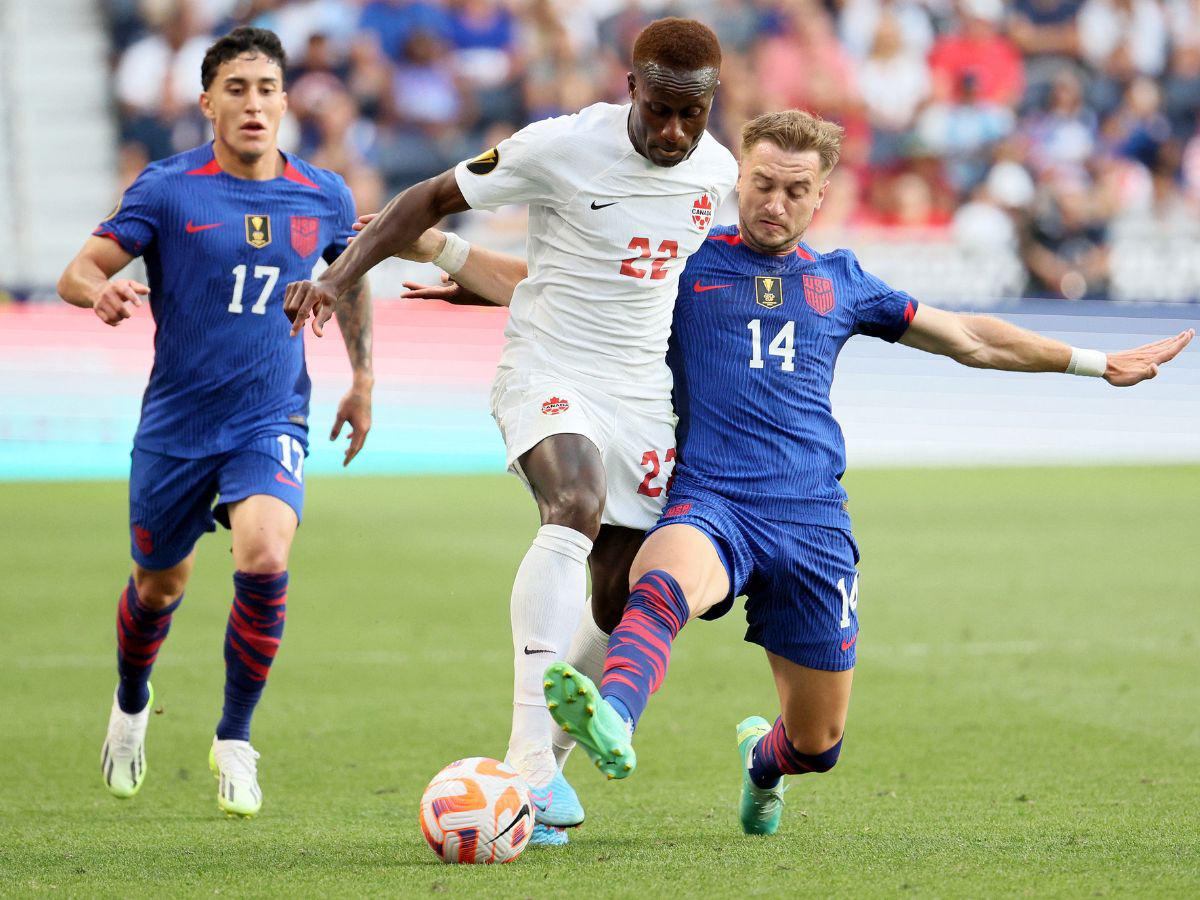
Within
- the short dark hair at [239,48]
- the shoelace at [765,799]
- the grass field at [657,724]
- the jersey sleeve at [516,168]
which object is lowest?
the grass field at [657,724]

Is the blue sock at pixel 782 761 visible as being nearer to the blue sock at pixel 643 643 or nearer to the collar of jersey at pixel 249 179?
the blue sock at pixel 643 643

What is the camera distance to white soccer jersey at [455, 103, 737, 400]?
4586 millimetres

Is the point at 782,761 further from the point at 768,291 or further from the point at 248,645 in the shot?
the point at 248,645

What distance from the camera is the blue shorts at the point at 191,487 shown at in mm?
5609

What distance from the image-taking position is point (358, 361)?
19.9 feet

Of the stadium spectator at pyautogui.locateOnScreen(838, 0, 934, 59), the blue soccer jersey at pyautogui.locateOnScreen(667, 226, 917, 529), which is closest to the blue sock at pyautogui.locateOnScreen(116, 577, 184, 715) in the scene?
the blue soccer jersey at pyautogui.locateOnScreen(667, 226, 917, 529)

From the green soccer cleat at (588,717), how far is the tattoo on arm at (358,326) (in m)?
2.55

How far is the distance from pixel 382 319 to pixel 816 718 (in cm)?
1156

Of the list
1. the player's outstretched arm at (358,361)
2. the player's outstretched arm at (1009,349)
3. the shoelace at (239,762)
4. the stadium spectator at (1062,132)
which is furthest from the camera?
the stadium spectator at (1062,132)

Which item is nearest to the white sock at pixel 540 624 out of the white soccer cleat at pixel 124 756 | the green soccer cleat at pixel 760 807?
the green soccer cleat at pixel 760 807

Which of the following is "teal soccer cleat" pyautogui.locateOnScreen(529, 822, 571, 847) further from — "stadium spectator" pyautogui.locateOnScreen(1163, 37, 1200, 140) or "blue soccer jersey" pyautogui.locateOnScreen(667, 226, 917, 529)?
"stadium spectator" pyautogui.locateOnScreen(1163, 37, 1200, 140)

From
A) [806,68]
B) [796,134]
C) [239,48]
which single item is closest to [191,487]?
[239,48]

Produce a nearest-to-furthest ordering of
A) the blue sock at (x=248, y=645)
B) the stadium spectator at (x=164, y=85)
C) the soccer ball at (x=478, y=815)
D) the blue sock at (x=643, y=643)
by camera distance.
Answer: the blue sock at (x=643, y=643) < the soccer ball at (x=478, y=815) < the blue sock at (x=248, y=645) < the stadium spectator at (x=164, y=85)

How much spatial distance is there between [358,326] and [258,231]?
1.72 feet
